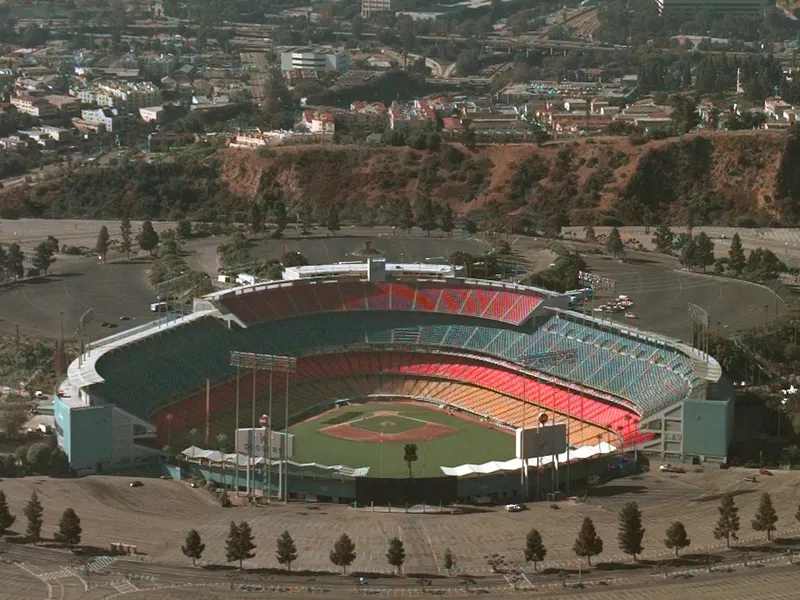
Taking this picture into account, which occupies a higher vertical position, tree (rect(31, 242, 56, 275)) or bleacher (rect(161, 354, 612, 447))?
tree (rect(31, 242, 56, 275))

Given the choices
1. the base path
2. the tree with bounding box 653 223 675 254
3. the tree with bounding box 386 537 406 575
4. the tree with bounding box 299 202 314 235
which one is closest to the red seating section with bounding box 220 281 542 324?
the base path

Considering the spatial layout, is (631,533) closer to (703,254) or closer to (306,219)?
(703,254)

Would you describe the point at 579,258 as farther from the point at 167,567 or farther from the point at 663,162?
the point at 167,567

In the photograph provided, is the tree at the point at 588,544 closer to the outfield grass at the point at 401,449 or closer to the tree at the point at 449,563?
the tree at the point at 449,563

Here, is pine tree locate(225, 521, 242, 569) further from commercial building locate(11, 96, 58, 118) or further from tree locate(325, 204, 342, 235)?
commercial building locate(11, 96, 58, 118)

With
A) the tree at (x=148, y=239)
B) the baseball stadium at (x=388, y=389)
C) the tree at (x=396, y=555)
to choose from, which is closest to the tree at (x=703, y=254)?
the baseball stadium at (x=388, y=389)

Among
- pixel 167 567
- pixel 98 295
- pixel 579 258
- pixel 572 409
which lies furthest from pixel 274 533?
pixel 579 258

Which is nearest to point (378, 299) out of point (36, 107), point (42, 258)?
point (42, 258)
